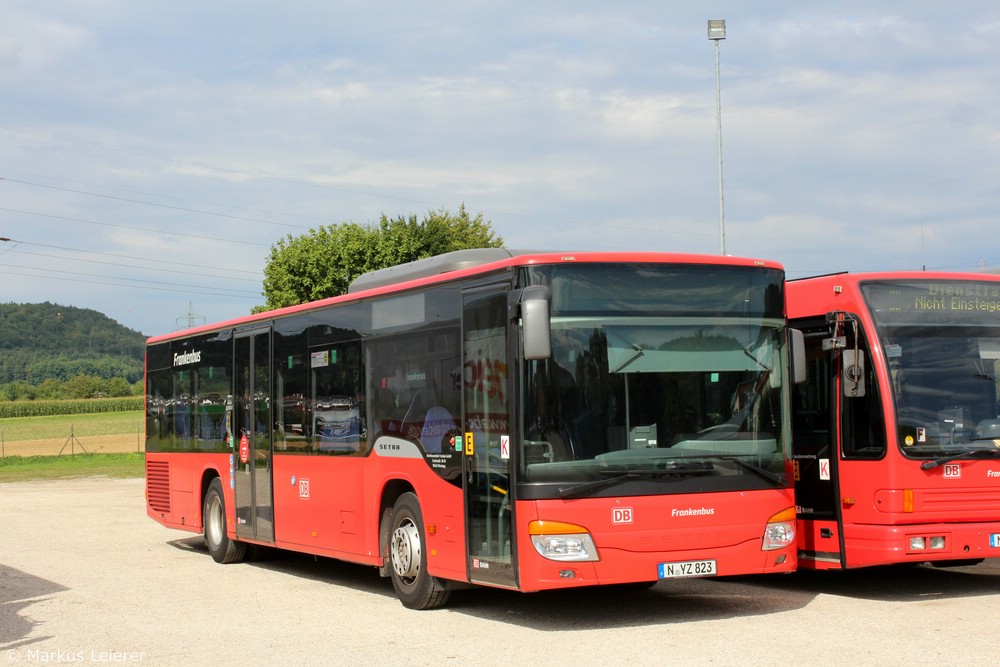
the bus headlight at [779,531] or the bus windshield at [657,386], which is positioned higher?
the bus windshield at [657,386]

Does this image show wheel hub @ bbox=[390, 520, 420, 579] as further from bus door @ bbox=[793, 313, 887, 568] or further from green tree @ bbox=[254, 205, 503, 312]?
green tree @ bbox=[254, 205, 503, 312]

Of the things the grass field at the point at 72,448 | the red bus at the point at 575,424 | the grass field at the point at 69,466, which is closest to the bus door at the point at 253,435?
the red bus at the point at 575,424

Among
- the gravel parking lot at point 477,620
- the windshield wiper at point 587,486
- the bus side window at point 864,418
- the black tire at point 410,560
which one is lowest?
the gravel parking lot at point 477,620

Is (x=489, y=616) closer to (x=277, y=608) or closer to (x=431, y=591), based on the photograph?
(x=431, y=591)

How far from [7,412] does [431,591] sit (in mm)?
97477

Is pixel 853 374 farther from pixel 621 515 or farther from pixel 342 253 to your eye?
pixel 342 253

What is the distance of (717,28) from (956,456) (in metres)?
21.1

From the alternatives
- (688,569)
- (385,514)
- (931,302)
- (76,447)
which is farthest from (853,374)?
(76,447)

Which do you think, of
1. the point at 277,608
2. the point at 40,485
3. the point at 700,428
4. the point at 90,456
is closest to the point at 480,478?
the point at 700,428

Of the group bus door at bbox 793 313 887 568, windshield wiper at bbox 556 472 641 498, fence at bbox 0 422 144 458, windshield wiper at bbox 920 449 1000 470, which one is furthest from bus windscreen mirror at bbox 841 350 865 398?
fence at bbox 0 422 144 458

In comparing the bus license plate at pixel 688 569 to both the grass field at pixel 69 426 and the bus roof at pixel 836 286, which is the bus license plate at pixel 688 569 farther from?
the grass field at pixel 69 426

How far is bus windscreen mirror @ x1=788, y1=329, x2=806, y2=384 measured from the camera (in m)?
11.0

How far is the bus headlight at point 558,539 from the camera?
9.77 meters

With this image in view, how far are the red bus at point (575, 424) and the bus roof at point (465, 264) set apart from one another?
0.08 feet
